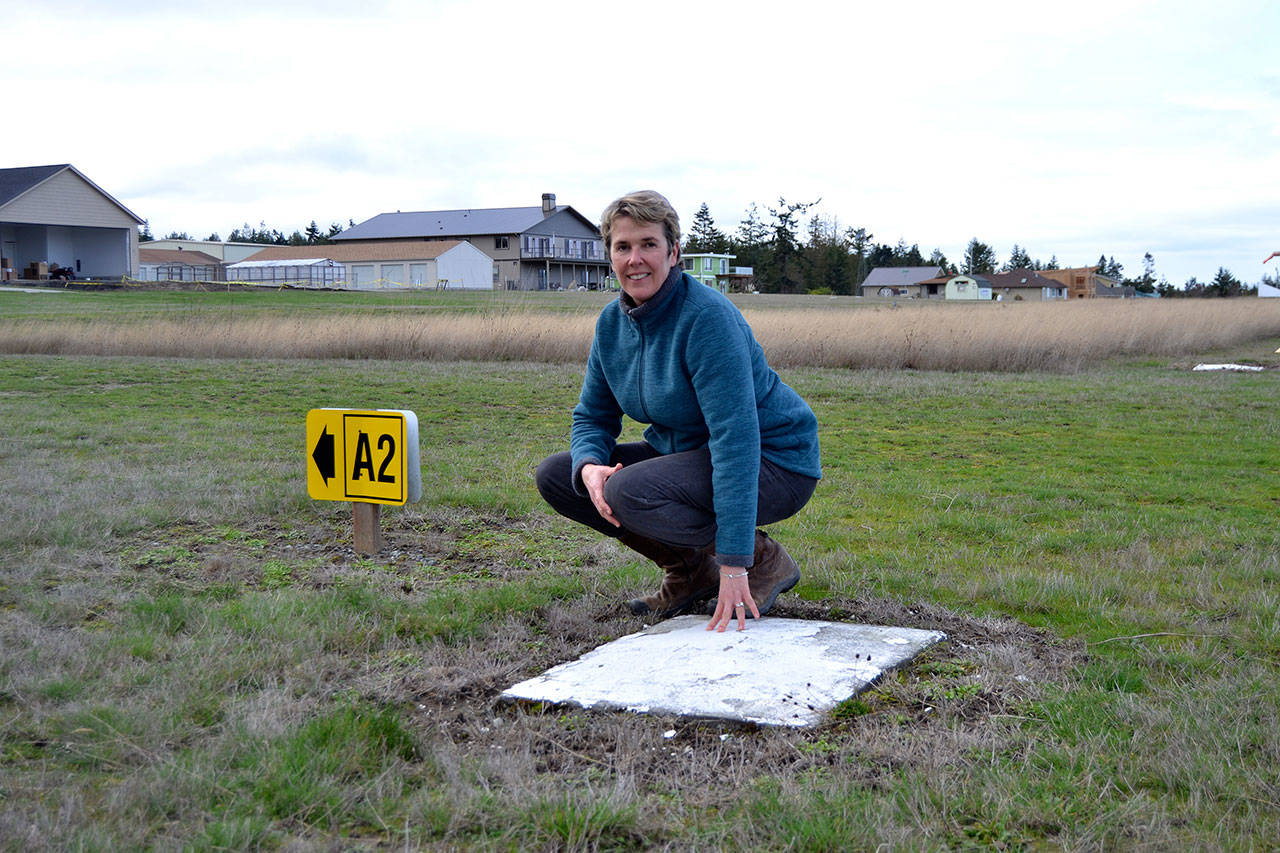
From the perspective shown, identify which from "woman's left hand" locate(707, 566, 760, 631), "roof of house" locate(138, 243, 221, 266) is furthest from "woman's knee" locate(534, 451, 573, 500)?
"roof of house" locate(138, 243, 221, 266)

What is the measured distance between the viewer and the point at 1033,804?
2279 mm

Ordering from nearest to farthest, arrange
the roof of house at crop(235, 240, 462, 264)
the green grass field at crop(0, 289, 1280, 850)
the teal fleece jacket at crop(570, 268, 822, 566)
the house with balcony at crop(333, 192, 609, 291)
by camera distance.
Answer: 1. the green grass field at crop(0, 289, 1280, 850)
2. the teal fleece jacket at crop(570, 268, 822, 566)
3. the roof of house at crop(235, 240, 462, 264)
4. the house with balcony at crop(333, 192, 609, 291)

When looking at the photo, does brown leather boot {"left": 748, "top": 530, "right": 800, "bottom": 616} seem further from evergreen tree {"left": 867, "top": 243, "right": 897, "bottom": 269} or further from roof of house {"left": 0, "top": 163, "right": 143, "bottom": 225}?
evergreen tree {"left": 867, "top": 243, "right": 897, "bottom": 269}

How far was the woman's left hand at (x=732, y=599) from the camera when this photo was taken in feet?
11.2

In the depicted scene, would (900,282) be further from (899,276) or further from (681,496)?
(681,496)

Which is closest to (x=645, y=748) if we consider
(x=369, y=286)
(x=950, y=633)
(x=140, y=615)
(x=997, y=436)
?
(x=950, y=633)

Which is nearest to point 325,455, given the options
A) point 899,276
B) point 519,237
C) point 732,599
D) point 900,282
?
point 732,599

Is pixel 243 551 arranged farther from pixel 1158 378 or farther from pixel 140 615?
pixel 1158 378

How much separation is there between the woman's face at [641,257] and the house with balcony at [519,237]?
6349cm

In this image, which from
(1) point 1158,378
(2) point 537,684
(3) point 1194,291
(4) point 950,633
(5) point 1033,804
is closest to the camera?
(5) point 1033,804

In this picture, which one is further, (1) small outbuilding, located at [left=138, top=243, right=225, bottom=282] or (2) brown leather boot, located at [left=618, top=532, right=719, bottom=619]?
(1) small outbuilding, located at [left=138, top=243, right=225, bottom=282]

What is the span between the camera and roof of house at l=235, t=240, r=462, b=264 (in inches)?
2447

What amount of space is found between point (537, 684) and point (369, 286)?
59.7m

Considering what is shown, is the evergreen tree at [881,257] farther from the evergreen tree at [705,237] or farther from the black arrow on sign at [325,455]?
the black arrow on sign at [325,455]
